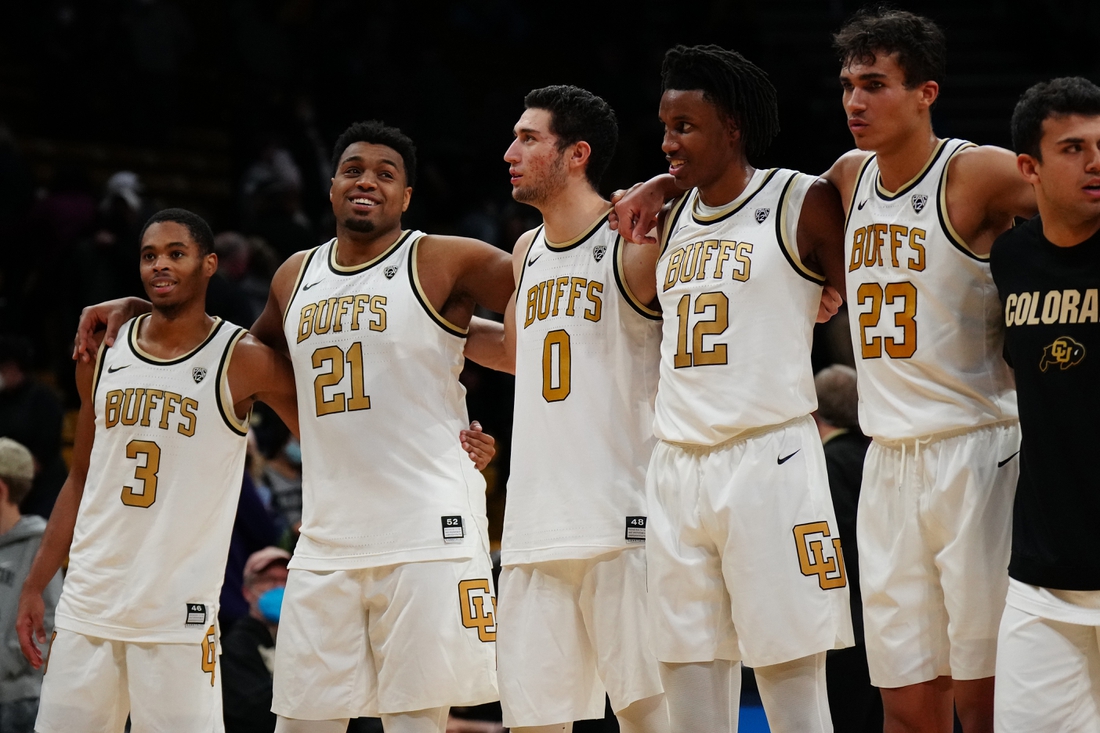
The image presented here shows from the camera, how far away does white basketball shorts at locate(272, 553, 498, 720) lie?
205 inches

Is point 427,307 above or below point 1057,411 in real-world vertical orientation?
above

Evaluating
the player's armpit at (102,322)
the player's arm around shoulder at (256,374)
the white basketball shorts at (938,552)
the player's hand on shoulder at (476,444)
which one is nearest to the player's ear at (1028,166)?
the white basketball shorts at (938,552)

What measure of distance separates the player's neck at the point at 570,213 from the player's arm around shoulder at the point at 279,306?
119 centimetres

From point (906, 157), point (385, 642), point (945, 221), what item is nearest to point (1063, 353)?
point (945, 221)

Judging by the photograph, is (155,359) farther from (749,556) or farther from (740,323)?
(749,556)

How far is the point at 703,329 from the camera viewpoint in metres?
4.71

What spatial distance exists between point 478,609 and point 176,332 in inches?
69.4

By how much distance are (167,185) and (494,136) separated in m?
3.45

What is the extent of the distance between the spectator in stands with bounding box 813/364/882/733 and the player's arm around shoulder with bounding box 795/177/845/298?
2038 millimetres

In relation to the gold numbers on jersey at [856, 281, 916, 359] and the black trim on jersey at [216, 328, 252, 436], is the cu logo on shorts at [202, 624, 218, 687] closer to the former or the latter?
the black trim on jersey at [216, 328, 252, 436]

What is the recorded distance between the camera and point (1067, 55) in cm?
1557

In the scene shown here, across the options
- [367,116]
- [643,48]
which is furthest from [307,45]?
[643,48]

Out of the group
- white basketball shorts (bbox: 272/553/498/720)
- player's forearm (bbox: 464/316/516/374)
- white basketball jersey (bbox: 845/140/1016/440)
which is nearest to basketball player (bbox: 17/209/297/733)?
white basketball shorts (bbox: 272/553/498/720)

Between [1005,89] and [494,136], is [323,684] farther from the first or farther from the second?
[1005,89]
